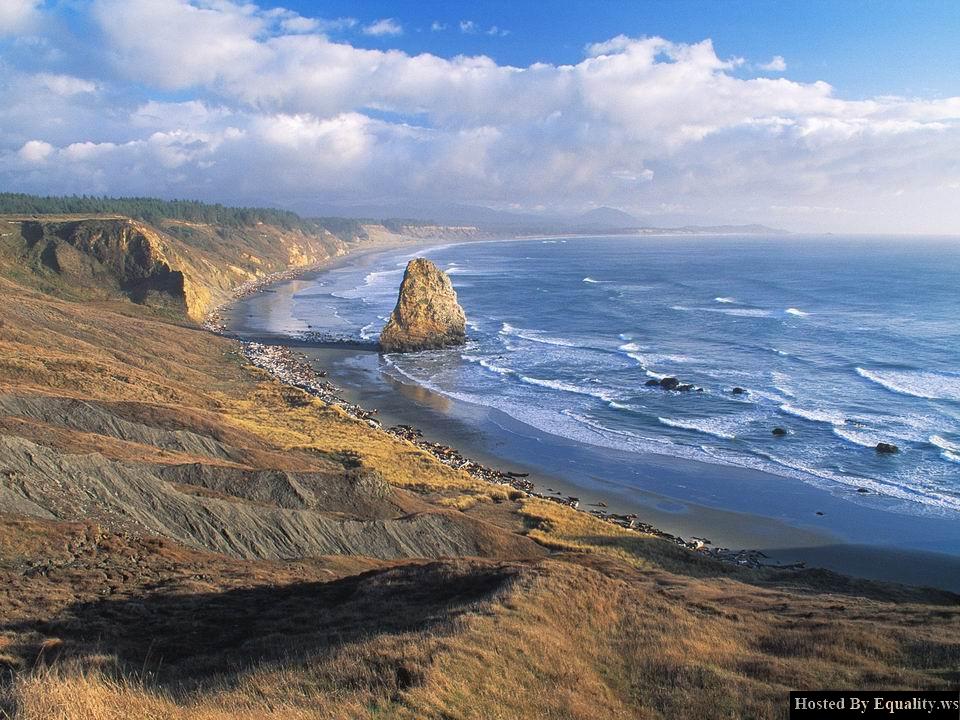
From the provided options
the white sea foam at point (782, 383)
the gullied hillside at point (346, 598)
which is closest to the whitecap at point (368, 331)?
the gullied hillside at point (346, 598)

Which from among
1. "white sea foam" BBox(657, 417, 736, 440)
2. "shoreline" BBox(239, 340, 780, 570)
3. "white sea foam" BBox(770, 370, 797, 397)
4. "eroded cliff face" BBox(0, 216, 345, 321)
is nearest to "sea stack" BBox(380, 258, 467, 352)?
"shoreline" BBox(239, 340, 780, 570)

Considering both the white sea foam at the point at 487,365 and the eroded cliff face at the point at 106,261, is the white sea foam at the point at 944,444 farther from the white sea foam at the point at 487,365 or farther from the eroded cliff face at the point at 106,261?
the eroded cliff face at the point at 106,261

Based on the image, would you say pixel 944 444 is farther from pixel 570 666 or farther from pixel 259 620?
pixel 259 620

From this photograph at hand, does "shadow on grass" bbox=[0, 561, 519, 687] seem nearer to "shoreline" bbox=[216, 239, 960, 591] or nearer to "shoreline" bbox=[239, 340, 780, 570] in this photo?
"shoreline" bbox=[239, 340, 780, 570]

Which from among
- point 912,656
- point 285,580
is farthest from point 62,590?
point 912,656

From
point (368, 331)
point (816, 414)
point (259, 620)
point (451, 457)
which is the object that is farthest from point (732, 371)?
point (259, 620)
